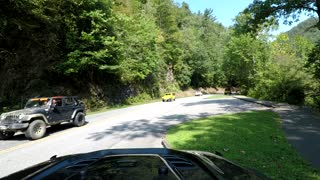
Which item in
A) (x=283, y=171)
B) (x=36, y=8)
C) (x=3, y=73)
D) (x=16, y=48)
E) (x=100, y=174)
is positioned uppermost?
(x=36, y=8)

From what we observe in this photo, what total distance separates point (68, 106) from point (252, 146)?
36.3 feet

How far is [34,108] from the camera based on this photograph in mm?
16234

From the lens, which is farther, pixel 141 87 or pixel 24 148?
pixel 141 87

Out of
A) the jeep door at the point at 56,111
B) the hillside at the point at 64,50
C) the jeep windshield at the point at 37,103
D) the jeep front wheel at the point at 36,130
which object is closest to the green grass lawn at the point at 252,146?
the jeep front wheel at the point at 36,130

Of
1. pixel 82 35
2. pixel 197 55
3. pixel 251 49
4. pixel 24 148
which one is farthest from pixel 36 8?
pixel 197 55

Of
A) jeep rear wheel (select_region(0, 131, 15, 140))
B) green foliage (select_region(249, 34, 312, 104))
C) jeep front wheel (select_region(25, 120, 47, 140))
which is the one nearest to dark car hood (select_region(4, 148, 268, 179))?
jeep front wheel (select_region(25, 120, 47, 140))

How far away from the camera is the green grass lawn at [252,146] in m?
7.74

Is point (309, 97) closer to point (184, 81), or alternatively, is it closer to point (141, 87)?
point (141, 87)

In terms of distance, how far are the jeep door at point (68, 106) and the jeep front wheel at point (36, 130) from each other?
2.31 meters

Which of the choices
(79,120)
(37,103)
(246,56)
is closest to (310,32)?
(79,120)

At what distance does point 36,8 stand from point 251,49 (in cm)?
5274

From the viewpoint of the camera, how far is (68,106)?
1842 cm

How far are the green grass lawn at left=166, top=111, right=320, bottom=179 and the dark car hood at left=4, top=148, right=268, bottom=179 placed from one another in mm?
4696

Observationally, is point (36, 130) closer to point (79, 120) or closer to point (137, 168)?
point (79, 120)
